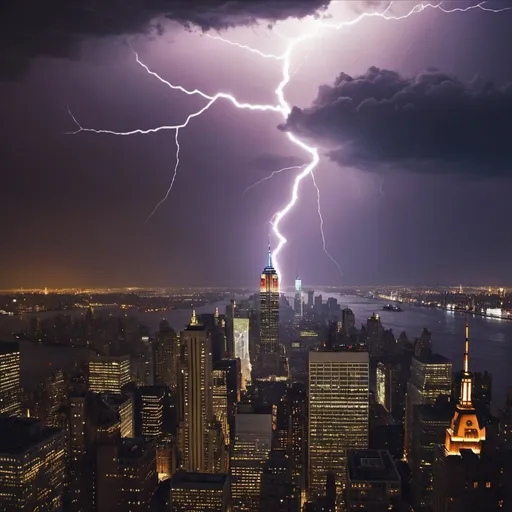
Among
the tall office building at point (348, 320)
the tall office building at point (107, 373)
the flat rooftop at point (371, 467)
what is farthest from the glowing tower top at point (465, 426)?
the tall office building at point (107, 373)

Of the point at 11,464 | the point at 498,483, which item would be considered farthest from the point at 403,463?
the point at 11,464

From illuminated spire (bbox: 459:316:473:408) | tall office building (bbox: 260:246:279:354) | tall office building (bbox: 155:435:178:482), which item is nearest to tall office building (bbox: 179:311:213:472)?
tall office building (bbox: 155:435:178:482)

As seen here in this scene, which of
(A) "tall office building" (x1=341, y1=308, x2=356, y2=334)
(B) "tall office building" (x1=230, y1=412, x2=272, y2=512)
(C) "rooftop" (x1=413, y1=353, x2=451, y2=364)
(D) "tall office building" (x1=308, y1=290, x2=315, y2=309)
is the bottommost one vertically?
(B) "tall office building" (x1=230, y1=412, x2=272, y2=512)

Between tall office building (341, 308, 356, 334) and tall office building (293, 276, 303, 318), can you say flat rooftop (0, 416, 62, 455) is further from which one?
tall office building (341, 308, 356, 334)

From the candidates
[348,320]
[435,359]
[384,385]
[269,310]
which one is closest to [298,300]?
[348,320]

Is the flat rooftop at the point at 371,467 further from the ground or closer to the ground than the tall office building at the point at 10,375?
closer to the ground

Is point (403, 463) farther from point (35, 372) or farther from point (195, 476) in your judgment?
point (35, 372)

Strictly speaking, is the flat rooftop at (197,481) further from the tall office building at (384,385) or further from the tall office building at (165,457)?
the tall office building at (384,385)
